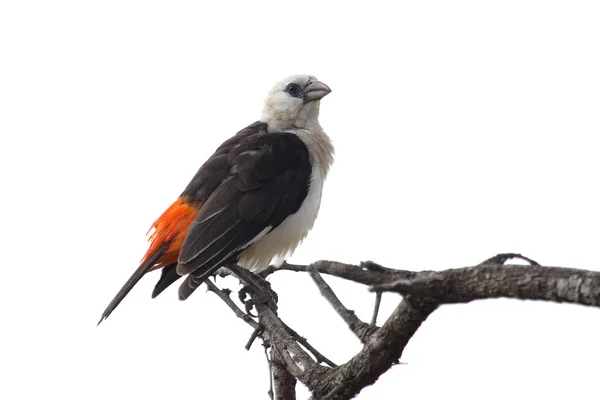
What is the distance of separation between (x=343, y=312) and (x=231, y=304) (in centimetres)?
235

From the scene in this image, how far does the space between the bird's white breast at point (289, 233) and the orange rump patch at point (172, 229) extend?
1.80 feet

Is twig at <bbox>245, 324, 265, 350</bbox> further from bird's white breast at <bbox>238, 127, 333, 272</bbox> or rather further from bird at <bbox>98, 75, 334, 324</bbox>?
bird's white breast at <bbox>238, 127, 333, 272</bbox>

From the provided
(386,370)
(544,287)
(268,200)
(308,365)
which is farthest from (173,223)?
(544,287)

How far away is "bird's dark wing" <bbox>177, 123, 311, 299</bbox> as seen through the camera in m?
5.98

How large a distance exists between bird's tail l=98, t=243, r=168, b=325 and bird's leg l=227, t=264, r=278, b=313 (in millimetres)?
653

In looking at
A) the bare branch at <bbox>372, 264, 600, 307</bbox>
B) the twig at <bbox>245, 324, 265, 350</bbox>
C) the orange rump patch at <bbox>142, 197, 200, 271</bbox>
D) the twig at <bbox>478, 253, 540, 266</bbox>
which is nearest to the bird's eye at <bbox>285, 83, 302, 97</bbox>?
the orange rump patch at <bbox>142, 197, 200, 271</bbox>

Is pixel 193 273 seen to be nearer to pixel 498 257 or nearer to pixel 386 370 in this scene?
pixel 386 370

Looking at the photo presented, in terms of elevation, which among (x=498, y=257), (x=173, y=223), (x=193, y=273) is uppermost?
(x=173, y=223)

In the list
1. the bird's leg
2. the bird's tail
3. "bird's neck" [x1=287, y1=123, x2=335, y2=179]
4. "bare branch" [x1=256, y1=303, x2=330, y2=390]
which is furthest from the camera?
"bird's neck" [x1=287, y1=123, x2=335, y2=179]

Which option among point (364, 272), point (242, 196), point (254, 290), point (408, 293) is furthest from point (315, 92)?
point (408, 293)

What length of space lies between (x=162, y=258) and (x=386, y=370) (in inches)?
129

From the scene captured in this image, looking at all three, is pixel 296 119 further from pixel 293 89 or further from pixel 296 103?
pixel 293 89

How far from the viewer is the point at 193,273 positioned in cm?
588

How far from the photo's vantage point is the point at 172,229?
6262 mm
